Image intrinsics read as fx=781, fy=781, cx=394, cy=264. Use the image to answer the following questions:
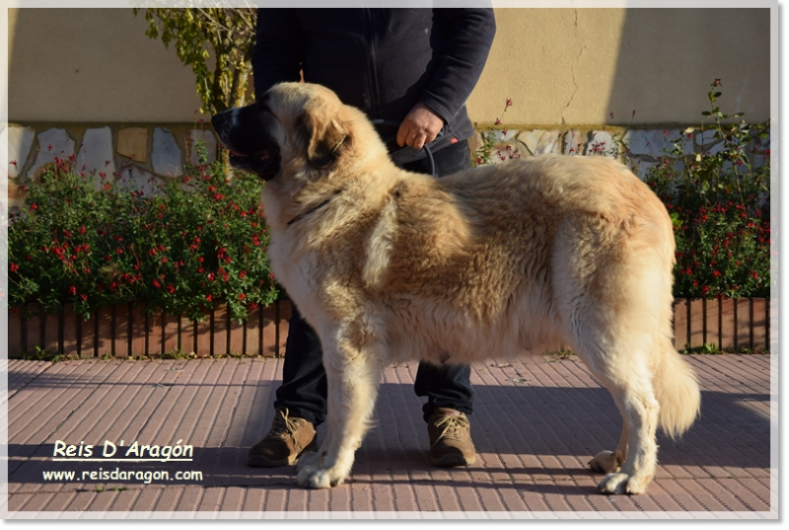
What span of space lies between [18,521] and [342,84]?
2.39 metres

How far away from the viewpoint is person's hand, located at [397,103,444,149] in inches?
146

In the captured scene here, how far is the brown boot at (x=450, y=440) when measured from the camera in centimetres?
364

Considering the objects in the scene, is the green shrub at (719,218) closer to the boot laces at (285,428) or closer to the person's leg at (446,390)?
the person's leg at (446,390)

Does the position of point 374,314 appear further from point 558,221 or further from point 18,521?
point 18,521

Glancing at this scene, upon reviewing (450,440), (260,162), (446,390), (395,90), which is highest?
(395,90)

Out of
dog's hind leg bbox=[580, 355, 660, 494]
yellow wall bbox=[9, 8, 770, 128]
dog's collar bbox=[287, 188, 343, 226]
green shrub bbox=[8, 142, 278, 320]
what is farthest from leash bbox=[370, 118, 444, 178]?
yellow wall bbox=[9, 8, 770, 128]

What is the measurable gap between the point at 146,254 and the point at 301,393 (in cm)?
278

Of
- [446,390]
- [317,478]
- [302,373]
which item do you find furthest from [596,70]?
[317,478]

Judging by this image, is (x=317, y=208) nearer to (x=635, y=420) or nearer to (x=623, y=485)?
(x=635, y=420)

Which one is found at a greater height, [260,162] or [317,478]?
[260,162]

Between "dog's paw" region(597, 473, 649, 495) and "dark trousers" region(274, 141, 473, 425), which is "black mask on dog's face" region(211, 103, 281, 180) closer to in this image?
"dark trousers" region(274, 141, 473, 425)

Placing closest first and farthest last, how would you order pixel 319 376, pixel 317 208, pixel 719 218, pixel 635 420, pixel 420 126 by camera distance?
pixel 635 420 < pixel 317 208 < pixel 420 126 < pixel 319 376 < pixel 719 218

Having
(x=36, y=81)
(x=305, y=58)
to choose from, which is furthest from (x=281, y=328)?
(x=36, y=81)

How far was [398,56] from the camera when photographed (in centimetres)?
382
